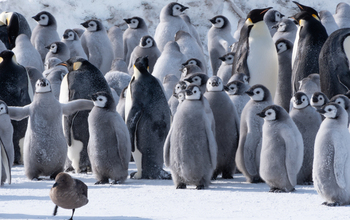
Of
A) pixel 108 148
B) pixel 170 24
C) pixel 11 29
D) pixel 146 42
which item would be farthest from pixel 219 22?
pixel 108 148

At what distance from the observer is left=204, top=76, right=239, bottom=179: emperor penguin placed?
17.3ft

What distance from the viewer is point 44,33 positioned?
10.4m

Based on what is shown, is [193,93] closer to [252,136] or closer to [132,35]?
[252,136]

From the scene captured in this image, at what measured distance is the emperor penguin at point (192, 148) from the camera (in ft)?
15.1

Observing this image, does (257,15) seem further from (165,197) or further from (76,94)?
(165,197)

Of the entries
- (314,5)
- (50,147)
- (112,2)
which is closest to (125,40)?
(112,2)

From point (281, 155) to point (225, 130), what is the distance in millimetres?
939

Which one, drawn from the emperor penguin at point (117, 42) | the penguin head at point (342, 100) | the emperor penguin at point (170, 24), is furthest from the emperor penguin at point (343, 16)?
the penguin head at point (342, 100)

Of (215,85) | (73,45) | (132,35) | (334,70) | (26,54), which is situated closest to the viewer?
(215,85)

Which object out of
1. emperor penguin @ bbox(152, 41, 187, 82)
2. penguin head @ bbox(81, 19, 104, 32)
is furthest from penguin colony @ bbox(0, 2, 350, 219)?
penguin head @ bbox(81, 19, 104, 32)

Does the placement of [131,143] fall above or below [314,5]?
below

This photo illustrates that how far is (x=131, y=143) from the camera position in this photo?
5.37 metres

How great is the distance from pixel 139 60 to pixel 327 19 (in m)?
5.48

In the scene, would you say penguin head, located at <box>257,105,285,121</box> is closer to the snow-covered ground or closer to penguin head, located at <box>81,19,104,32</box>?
the snow-covered ground
